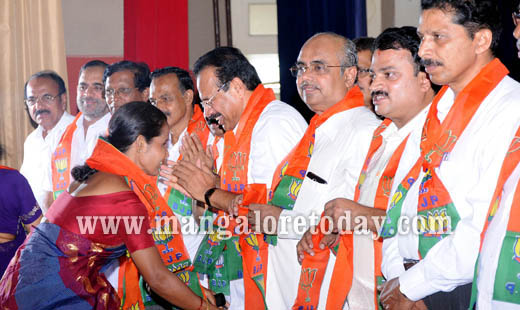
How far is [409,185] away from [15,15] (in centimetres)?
434

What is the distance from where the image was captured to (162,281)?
2.13 meters

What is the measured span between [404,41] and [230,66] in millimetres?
947

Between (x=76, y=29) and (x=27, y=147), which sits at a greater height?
(x=76, y=29)

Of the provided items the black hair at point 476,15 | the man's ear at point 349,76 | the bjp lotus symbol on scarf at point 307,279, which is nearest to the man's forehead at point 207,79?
the man's ear at point 349,76

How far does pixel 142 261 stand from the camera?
6.89 ft

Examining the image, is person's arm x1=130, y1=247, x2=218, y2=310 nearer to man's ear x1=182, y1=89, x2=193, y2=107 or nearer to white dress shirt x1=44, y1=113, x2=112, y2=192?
man's ear x1=182, y1=89, x2=193, y2=107

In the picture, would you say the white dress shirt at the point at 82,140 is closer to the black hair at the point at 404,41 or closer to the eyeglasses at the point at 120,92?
the eyeglasses at the point at 120,92

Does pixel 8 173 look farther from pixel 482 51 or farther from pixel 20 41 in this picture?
pixel 20 41

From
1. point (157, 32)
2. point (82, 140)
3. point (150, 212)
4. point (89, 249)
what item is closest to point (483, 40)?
point (89, 249)

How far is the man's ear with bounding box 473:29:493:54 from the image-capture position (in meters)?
1.77

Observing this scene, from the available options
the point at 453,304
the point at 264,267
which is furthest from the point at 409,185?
the point at 264,267

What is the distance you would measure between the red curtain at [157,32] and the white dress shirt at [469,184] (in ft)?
12.2

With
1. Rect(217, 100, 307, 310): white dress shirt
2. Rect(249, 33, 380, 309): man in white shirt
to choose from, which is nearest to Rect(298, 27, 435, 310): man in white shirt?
Rect(249, 33, 380, 309): man in white shirt

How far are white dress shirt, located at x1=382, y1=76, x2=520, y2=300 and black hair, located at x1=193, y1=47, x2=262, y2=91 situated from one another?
1332mm
